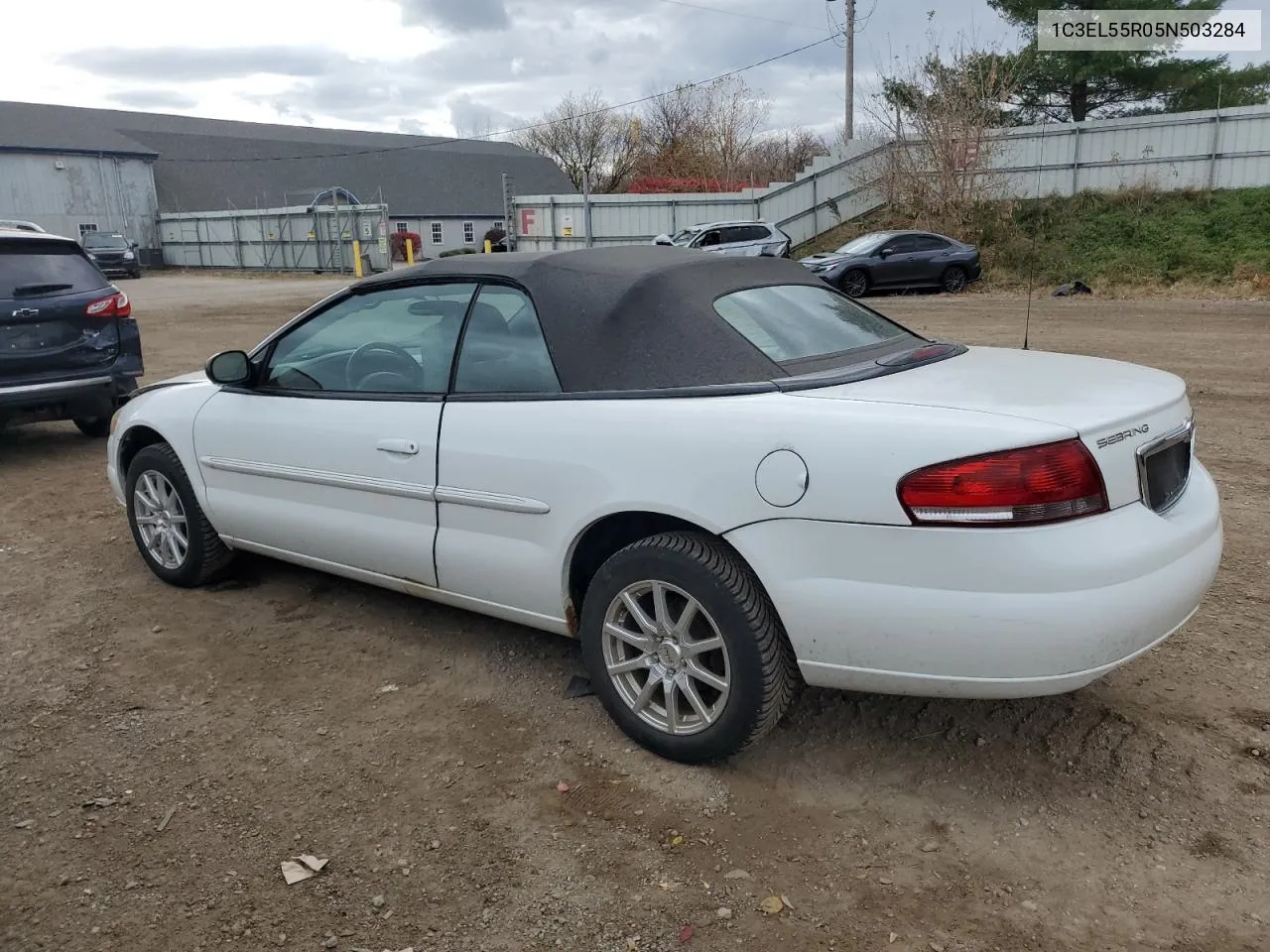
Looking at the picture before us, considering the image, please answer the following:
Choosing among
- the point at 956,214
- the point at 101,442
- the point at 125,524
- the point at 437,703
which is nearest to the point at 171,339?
the point at 101,442

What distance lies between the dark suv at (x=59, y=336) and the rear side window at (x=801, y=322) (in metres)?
6.02

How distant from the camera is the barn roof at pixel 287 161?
51219 mm

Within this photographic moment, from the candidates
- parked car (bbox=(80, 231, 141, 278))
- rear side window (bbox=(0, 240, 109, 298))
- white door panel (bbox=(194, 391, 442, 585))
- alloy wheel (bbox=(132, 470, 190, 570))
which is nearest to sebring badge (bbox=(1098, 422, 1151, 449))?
white door panel (bbox=(194, 391, 442, 585))

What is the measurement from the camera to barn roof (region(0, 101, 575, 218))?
168 feet

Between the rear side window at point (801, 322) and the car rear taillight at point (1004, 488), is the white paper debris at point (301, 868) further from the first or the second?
the rear side window at point (801, 322)

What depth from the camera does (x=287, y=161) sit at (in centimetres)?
5881

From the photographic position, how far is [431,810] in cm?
301

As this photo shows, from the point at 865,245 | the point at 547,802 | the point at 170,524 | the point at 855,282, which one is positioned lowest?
the point at 547,802

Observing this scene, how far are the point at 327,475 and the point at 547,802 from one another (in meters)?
1.68

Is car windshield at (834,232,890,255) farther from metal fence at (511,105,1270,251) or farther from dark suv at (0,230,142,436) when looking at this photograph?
dark suv at (0,230,142,436)

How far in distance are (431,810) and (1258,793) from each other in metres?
2.41

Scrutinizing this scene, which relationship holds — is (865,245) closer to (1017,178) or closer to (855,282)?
(855,282)

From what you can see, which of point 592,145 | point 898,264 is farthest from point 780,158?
point 898,264

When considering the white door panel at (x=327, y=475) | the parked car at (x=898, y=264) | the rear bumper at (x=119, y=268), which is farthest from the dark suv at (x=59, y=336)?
the rear bumper at (x=119, y=268)
